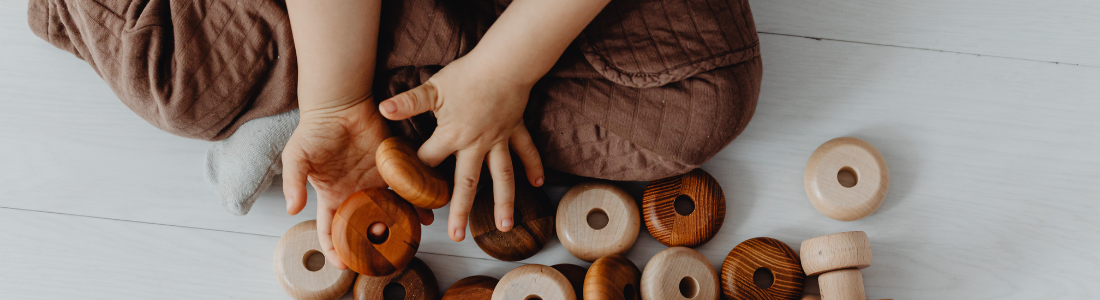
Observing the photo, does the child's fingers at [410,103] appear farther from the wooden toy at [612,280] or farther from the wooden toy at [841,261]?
the wooden toy at [841,261]

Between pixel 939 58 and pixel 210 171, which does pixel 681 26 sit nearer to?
pixel 939 58

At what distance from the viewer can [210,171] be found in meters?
0.71

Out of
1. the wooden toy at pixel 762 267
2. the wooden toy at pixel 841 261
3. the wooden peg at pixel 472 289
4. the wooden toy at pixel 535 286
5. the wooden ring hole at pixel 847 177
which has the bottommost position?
→ the wooden peg at pixel 472 289

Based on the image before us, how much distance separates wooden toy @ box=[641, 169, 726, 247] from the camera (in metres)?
0.69

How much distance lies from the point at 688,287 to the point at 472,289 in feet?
0.76

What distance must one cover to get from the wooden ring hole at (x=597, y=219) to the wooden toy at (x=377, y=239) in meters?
0.21

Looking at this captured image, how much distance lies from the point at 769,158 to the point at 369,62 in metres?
0.47

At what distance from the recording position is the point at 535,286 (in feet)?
2.08

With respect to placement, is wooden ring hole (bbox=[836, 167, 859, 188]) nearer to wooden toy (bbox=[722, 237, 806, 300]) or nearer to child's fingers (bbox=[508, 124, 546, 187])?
wooden toy (bbox=[722, 237, 806, 300])

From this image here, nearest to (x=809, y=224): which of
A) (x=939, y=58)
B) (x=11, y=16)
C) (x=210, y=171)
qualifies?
(x=939, y=58)

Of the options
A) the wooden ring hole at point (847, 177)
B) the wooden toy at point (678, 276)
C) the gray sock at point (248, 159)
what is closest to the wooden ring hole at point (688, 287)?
the wooden toy at point (678, 276)

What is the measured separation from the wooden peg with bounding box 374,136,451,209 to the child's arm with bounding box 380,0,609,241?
0.03 metres

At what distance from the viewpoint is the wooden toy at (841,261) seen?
63cm

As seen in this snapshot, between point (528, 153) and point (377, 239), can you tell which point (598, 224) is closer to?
point (528, 153)
